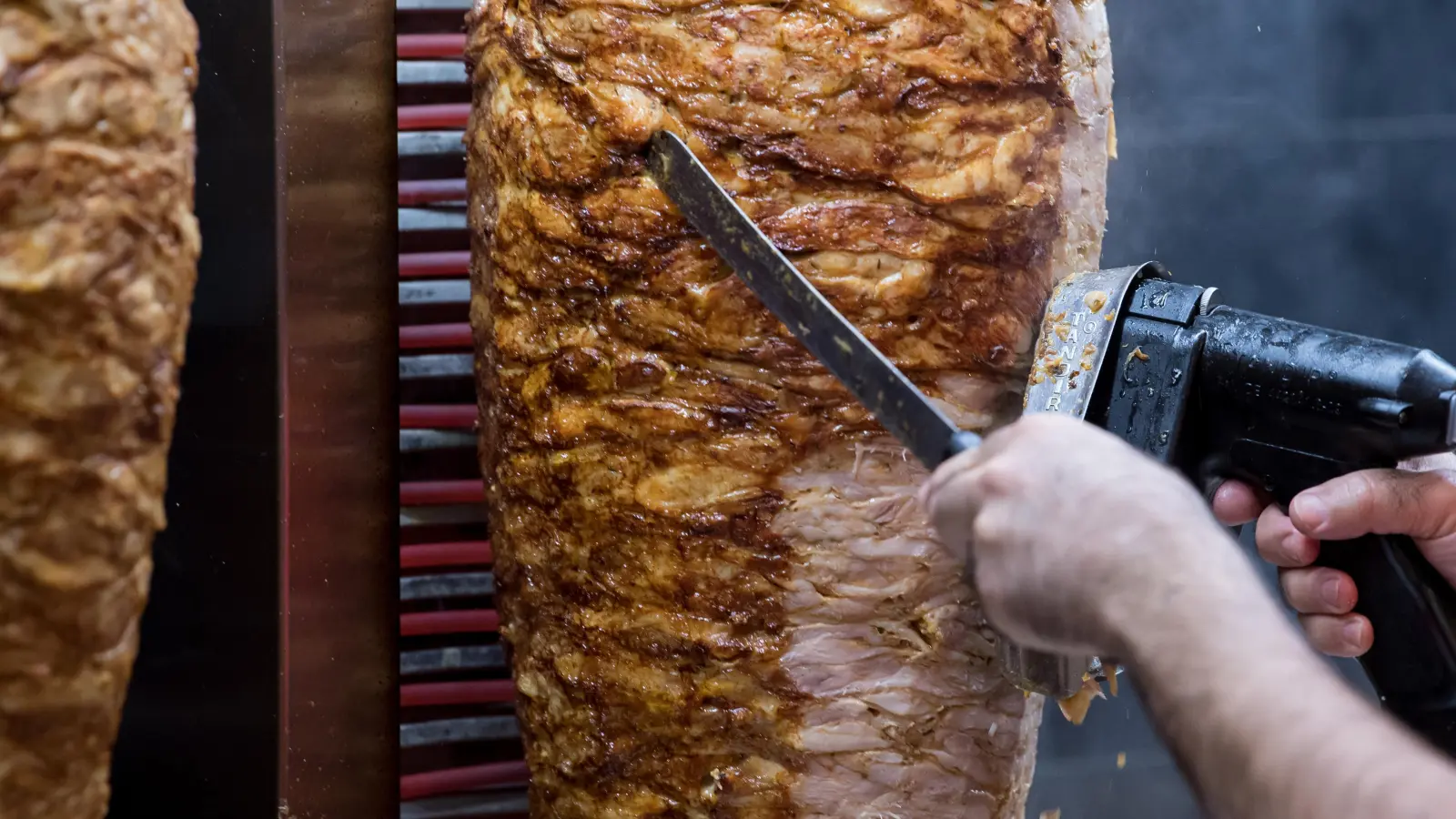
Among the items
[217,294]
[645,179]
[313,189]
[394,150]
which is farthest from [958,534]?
[394,150]

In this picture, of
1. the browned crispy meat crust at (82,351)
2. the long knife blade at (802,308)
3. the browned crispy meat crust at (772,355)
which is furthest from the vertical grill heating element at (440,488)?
the browned crispy meat crust at (82,351)

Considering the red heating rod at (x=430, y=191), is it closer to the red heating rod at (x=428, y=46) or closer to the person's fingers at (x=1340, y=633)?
the red heating rod at (x=428, y=46)

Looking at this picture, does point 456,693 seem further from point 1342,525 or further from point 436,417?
point 1342,525

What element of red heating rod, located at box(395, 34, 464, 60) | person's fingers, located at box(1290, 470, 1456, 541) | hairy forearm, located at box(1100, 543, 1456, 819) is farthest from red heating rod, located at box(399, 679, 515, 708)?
hairy forearm, located at box(1100, 543, 1456, 819)

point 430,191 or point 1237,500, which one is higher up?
point 430,191

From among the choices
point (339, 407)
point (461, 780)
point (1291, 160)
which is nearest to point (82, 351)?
Result: point (339, 407)
